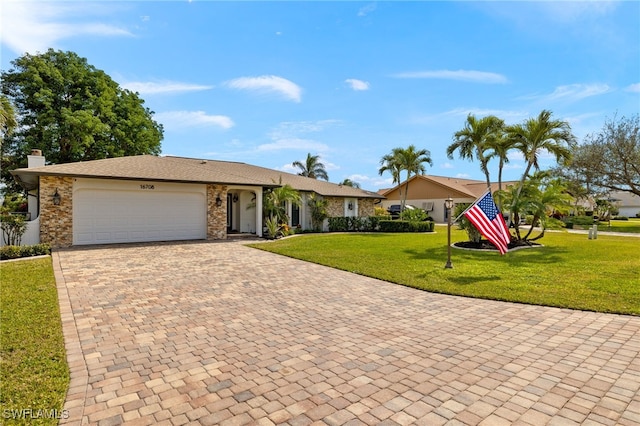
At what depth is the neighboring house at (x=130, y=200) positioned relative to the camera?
532 inches

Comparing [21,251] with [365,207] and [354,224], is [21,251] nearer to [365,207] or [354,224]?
[354,224]

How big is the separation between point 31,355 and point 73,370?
2.47 feet

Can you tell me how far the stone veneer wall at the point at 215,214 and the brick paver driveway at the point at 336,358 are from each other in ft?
30.9

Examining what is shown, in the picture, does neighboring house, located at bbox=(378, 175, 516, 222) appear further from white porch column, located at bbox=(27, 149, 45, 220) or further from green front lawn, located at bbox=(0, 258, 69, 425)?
green front lawn, located at bbox=(0, 258, 69, 425)

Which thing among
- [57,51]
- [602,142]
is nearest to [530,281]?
[602,142]

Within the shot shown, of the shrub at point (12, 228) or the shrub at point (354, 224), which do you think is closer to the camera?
the shrub at point (12, 228)

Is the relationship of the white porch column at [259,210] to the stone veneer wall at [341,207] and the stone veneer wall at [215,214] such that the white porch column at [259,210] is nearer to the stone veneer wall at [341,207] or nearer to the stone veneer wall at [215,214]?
the stone veneer wall at [215,214]

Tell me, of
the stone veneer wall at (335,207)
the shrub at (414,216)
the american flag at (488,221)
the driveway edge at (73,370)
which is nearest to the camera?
the driveway edge at (73,370)

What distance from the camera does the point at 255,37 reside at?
464 inches

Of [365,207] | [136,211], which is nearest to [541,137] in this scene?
[365,207]

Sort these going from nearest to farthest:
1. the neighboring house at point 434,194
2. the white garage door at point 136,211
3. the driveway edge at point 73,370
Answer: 1. the driveway edge at point 73,370
2. the white garage door at point 136,211
3. the neighboring house at point 434,194

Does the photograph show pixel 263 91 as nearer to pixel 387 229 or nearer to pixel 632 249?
pixel 387 229

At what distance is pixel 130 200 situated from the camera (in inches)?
598

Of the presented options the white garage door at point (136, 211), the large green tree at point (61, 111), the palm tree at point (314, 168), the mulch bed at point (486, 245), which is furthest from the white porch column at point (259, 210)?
the palm tree at point (314, 168)
